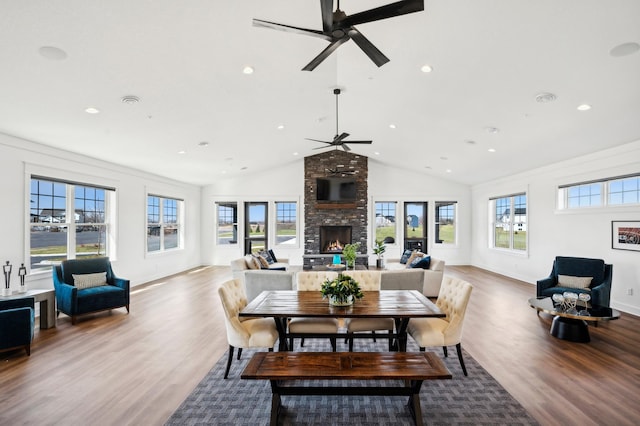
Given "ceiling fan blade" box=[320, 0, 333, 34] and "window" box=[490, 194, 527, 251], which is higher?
"ceiling fan blade" box=[320, 0, 333, 34]

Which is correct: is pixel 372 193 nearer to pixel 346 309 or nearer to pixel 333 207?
pixel 333 207

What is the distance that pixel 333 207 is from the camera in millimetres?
9828

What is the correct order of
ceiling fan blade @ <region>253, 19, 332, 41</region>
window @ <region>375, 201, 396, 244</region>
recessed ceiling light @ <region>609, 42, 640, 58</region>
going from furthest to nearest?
window @ <region>375, 201, 396, 244</region> < recessed ceiling light @ <region>609, 42, 640, 58</region> < ceiling fan blade @ <region>253, 19, 332, 41</region>

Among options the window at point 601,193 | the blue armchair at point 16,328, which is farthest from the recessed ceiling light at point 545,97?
the blue armchair at point 16,328

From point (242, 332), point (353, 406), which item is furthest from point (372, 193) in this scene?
point (353, 406)

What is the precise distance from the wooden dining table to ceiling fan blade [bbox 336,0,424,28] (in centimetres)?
227

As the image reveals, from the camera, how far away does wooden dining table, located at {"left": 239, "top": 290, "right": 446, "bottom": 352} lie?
9.00 feet

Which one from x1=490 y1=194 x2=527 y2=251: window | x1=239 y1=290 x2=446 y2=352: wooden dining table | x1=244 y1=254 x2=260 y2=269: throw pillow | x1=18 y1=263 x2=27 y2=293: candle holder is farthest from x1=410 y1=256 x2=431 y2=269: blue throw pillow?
x1=18 y1=263 x2=27 y2=293: candle holder

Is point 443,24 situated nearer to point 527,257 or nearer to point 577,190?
point 577,190

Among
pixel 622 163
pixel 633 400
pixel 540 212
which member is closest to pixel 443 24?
pixel 633 400

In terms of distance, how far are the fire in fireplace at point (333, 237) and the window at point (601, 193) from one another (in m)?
5.34

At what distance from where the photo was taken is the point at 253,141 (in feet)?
22.3

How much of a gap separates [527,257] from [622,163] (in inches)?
118

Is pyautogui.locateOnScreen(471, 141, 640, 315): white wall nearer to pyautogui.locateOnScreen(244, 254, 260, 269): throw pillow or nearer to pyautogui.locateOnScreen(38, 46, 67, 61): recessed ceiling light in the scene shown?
pyautogui.locateOnScreen(244, 254, 260, 269): throw pillow
